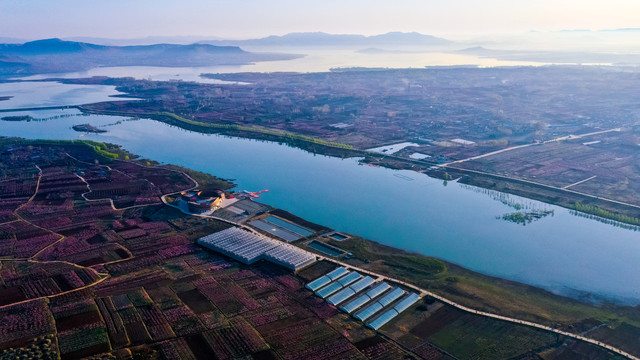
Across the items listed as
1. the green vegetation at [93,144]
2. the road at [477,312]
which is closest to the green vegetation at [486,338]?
the road at [477,312]

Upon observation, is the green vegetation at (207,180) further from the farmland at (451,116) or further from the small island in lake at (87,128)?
the small island in lake at (87,128)

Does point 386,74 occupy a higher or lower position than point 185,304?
higher

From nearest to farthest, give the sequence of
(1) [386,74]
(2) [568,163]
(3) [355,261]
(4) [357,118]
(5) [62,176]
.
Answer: (3) [355,261]
(5) [62,176]
(2) [568,163]
(4) [357,118]
(1) [386,74]

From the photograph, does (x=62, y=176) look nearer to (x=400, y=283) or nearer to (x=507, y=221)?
(x=400, y=283)

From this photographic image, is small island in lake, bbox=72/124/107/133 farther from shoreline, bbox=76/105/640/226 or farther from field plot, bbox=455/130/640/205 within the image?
field plot, bbox=455/130/640/205

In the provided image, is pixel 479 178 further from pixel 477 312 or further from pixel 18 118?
pixel 18 118

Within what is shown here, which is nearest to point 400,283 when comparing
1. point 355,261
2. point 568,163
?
point 355,261
